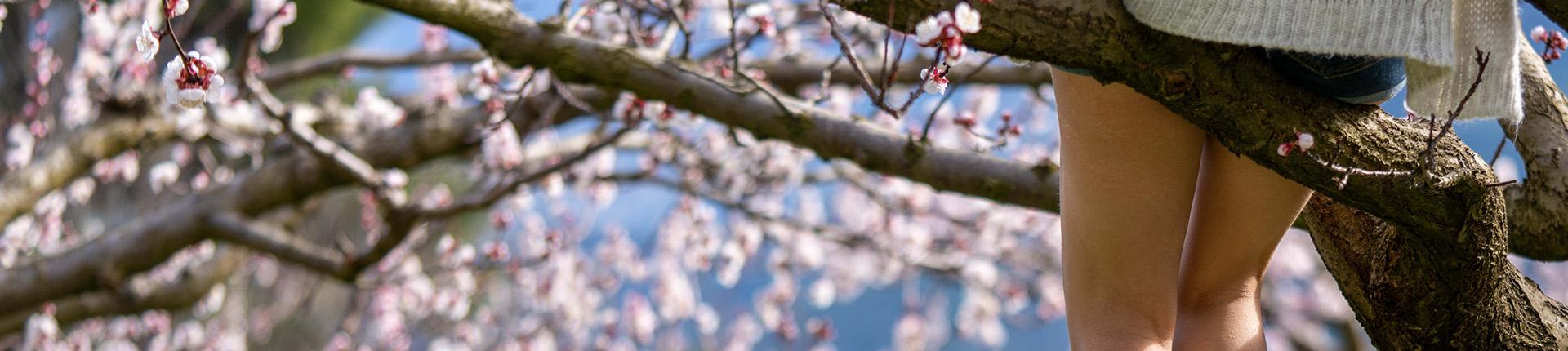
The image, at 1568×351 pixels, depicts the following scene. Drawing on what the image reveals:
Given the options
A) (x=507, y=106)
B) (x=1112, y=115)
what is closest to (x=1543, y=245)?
(x=1112, y=115)

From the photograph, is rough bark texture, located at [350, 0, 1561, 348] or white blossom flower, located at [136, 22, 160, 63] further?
white blossom flower, located at [136, 22, 160, 63]

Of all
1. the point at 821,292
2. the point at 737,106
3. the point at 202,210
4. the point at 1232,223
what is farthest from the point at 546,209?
the point at 1232,223

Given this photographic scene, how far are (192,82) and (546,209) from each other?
14.5 feet

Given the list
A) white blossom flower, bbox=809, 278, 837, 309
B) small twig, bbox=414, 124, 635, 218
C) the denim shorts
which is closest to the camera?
the denim shorts

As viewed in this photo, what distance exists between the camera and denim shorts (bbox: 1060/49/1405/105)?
0.86 metres

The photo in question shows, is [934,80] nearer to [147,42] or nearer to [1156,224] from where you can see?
[1156,224]

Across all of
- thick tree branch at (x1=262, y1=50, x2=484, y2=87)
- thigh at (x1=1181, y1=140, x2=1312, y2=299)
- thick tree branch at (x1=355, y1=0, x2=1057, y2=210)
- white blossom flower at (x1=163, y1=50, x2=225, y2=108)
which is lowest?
thick tree branch at (x1=262, y1=50, x2=484, y2=87)

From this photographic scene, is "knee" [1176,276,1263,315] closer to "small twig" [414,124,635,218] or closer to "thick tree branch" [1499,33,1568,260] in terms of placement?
"thick tree branch" [1499,33,1568,260]

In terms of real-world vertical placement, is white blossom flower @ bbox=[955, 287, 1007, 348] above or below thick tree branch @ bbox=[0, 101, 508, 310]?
below

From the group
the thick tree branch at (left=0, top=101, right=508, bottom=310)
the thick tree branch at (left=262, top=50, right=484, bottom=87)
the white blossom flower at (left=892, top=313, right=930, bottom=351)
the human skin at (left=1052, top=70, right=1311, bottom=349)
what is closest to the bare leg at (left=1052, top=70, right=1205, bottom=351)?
the human skin at (left=1052, top=70, right=1311, bottom=349)

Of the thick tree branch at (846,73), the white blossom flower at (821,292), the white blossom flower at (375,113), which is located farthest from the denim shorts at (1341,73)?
Result: the white blossom flower at (821,292)

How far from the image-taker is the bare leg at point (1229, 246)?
104 centimetres

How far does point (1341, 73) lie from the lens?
0.87 m

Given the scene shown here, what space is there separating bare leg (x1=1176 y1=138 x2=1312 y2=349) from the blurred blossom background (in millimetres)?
295
